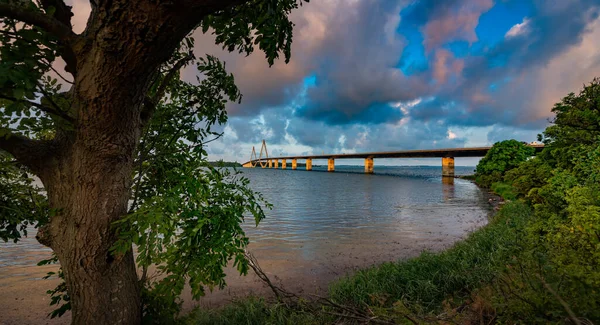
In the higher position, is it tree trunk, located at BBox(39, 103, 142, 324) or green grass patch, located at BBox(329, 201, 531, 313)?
tree trunk, located at BBox(39, 103, 142, 324)

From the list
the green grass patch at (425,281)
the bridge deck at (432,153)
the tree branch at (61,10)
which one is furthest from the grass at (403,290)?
the bridge deck at (432,153)

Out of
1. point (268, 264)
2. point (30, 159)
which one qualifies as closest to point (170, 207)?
point (30, 159)

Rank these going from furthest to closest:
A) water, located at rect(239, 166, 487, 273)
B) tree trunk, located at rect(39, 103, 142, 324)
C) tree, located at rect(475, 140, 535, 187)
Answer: tree, located at rect(475, 140, 535, 187), water, located at rect(239, 166, 487, 273), tree trunk, located at rect(39, 103, 142, 324)

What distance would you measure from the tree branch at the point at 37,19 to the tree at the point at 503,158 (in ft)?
197

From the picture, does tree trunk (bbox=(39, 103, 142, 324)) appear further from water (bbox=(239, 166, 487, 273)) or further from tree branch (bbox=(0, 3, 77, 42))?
water (bbox=(239, 166, 487, 273))

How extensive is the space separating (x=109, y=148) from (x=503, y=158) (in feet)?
210

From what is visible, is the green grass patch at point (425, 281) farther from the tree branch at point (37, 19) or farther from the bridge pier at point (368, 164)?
the bridge pier at point (368, 164)

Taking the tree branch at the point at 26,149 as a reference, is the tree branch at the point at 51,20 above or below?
above

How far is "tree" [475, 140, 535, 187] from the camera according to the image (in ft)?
168

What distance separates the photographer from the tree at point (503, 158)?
51.2 m

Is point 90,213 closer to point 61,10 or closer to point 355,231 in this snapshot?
point 61,10

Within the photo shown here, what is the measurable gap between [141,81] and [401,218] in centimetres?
2115

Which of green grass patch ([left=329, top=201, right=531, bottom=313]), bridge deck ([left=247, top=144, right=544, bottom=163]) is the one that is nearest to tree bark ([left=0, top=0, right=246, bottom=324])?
green grass patch ([left=329, top=201, right=531, bottom=313])

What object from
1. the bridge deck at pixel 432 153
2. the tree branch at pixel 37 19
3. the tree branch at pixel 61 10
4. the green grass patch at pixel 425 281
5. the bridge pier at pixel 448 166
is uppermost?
the bridge deck at pixel 432 153
